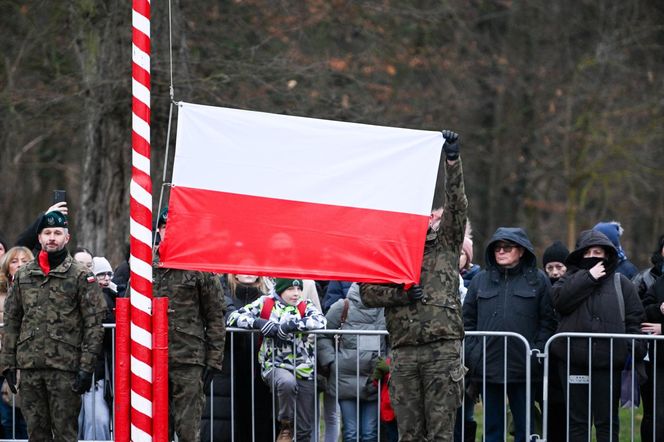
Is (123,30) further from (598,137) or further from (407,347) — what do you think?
(598,137)

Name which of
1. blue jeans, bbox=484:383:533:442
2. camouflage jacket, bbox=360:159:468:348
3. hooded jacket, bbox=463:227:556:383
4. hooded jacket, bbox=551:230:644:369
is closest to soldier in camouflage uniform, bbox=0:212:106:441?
camouflage jacket, bbox=360:159:468:348

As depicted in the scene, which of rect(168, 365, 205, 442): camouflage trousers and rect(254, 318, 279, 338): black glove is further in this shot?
rect(254, 318, 279, 338): black glove

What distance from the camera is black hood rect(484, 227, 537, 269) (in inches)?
352

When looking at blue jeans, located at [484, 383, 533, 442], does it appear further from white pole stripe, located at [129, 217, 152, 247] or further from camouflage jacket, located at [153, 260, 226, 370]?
white pole stripe, located at [129, 217, 152, 247]

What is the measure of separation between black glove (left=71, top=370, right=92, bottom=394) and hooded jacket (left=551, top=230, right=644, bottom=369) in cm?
354

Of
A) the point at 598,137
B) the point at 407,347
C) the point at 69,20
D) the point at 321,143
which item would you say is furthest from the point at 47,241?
the point at 598,137

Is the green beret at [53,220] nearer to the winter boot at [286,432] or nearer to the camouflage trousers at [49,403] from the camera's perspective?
the camouflage trousers at [49,403]

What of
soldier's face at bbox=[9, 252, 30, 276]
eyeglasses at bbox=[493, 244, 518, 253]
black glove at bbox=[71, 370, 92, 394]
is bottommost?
black glove at bbox=[71, 370, 92, 394]

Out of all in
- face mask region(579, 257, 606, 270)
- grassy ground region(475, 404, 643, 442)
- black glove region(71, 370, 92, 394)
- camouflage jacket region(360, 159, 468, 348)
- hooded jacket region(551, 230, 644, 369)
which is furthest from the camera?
grassy ground region(475, 404, 643, 442)

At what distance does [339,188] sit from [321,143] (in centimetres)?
33

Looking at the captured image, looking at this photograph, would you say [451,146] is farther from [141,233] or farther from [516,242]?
[141,233]

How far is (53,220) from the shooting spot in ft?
27.6

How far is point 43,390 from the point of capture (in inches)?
333

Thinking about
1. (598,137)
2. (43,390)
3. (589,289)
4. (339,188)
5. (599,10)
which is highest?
(599,10)
